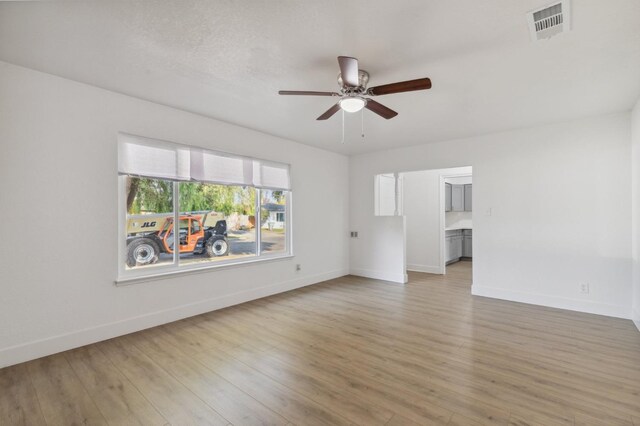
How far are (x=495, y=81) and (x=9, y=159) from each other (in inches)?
180

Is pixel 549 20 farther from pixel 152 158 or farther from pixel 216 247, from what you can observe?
pixel 216 247

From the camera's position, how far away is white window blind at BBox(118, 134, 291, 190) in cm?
327

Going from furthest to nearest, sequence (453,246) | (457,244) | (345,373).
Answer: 1. (457,244)
2. (453,246)
3. (345,373)

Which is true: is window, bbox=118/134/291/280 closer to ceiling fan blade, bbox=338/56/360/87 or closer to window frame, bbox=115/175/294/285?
window frame, bbox=115/175/294/285

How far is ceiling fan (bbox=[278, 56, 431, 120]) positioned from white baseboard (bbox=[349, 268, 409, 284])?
3.72 m

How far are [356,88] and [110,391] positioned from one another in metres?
3.09

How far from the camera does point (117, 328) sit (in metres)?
3.12

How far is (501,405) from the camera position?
200 centimetres

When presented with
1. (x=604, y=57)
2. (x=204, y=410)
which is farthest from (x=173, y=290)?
(x=604, y=57)

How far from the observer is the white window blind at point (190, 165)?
10.7 ft

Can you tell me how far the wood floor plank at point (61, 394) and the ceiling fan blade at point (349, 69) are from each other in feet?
9.43

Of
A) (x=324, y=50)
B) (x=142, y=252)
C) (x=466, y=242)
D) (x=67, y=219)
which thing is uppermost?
(x=324, y=50)

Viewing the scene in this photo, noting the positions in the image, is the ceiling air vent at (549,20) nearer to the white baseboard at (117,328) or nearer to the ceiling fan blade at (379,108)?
the ceiling fan blade at (379,108)

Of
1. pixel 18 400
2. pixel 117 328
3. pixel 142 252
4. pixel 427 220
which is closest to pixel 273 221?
pixel 142 252
